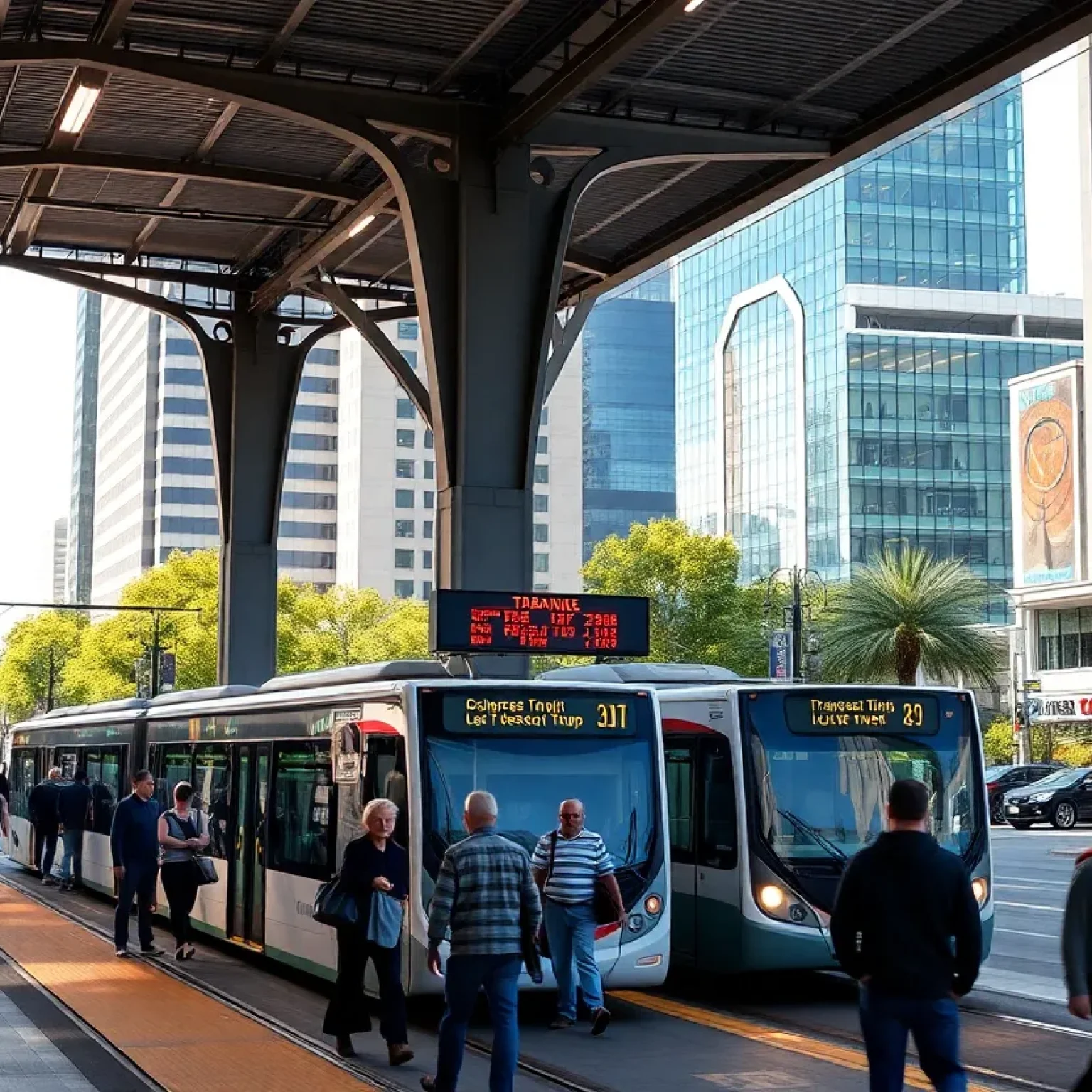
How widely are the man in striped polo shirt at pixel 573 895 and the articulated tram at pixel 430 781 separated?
363 millimetres

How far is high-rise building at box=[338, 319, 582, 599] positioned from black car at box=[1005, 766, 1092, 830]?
101 meters

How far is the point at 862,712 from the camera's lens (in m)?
15.2

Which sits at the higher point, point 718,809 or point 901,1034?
point 718,809

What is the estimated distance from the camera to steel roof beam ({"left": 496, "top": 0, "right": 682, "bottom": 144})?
19.6 m

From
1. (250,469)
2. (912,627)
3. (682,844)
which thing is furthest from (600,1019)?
(912,627)

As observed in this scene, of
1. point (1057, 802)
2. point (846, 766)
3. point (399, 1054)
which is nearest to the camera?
point (399, 1054)

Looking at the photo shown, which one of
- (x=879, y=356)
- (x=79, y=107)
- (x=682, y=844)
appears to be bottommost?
(x=682, y=844)

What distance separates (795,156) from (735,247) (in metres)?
119

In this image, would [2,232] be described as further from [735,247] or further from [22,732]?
[735,247]

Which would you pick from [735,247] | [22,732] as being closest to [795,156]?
[22,732]

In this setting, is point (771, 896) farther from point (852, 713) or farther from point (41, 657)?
point (41, 657)

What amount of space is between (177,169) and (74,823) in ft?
32.9

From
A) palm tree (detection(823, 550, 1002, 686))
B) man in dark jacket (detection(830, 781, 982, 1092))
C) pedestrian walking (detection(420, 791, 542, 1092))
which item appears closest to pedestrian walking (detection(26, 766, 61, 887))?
pedestrian walking (detection(420, 791, 542, 1092))

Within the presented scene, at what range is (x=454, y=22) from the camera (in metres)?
22.0
